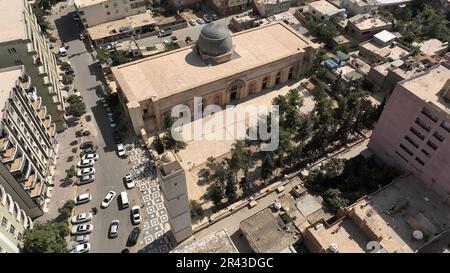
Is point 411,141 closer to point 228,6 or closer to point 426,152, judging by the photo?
point 426,152

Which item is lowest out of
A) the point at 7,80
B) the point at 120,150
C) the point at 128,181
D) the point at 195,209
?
the point at 128,181

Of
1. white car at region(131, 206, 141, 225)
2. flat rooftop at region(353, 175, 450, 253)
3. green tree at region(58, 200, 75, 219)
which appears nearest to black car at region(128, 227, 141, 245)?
white car at region(131, 206, 141, 225)

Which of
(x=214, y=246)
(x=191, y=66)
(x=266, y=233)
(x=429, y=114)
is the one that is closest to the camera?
(x=214, y=246)

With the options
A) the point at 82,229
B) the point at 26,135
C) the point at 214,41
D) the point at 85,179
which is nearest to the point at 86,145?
the point at 85,179

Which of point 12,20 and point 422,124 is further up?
point 12,20

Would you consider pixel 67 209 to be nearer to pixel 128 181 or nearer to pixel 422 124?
pixel 128 181

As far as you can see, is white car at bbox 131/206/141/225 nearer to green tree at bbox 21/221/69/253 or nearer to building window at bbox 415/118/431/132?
green tree at bbox 21/221/69/253

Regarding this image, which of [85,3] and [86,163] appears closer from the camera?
[86,163]

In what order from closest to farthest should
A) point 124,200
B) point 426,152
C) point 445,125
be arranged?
point 445,125
point 426,152
point 124,200
